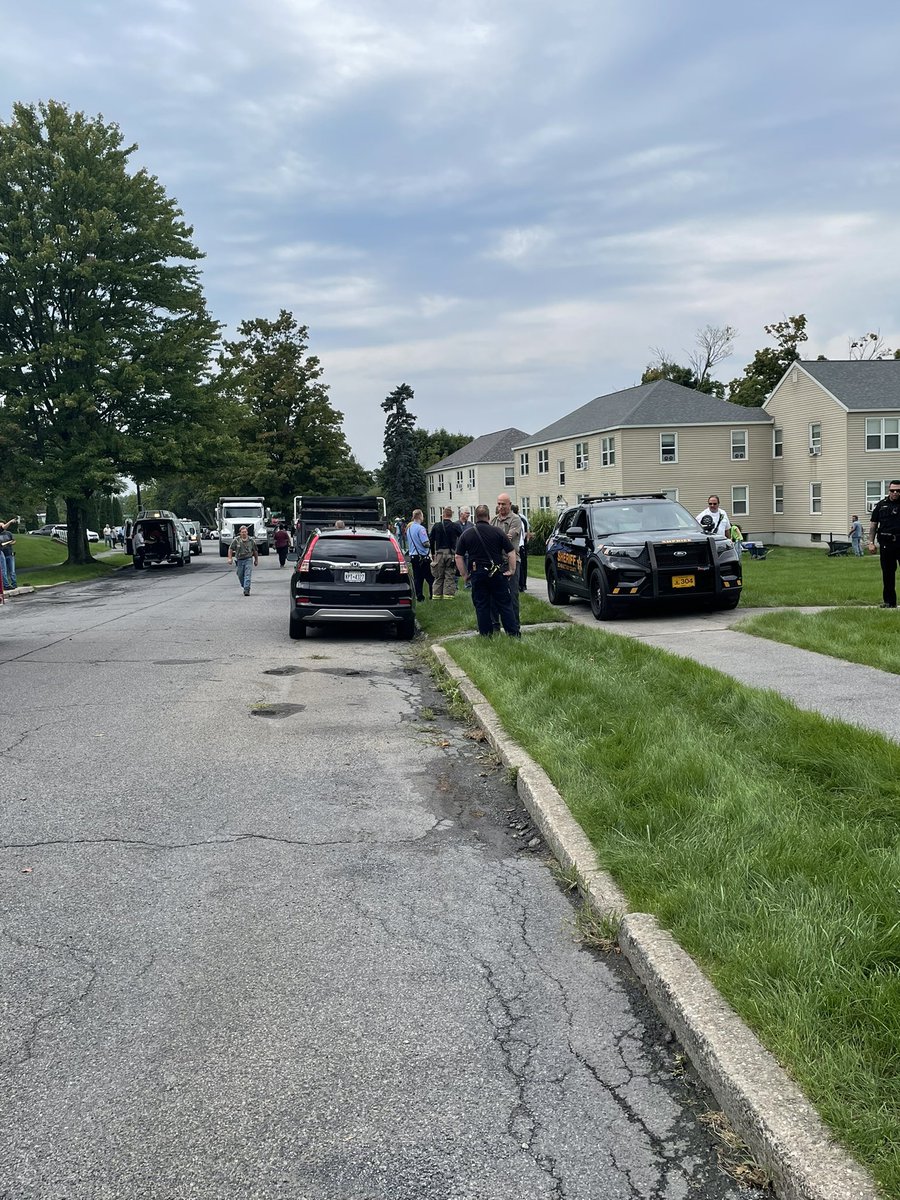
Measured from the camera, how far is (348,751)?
792cm

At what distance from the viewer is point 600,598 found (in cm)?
1566

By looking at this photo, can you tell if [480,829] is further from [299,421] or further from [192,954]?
[299,421]

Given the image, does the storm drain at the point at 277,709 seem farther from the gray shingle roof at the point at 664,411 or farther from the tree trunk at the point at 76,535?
the gray shingle roof at the point at 664,411

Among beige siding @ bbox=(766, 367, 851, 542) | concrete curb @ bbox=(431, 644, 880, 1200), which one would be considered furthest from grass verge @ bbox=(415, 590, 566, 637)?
beige siding @ bbox=(766, 367, 851, 542)

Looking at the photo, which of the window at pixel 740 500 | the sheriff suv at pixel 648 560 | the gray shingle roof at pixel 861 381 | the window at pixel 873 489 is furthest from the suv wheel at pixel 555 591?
the window at pixel 740 500

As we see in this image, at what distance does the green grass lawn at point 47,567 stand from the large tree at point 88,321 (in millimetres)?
2011

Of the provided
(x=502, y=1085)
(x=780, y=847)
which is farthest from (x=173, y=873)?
(x=780, y=847)

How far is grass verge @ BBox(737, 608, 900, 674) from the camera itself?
10492 mm

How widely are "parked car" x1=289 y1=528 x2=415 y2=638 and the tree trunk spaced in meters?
29.0

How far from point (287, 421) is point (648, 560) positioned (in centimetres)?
6855

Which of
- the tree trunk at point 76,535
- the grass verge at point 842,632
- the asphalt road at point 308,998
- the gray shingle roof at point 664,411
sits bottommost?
the asphalt road at point 308,998

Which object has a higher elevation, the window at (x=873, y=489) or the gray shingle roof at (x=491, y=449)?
the gray shingle roof at (x=491, y=449)

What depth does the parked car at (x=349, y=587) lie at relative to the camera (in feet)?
49.1

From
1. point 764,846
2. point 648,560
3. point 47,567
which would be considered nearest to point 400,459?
point 47,567
